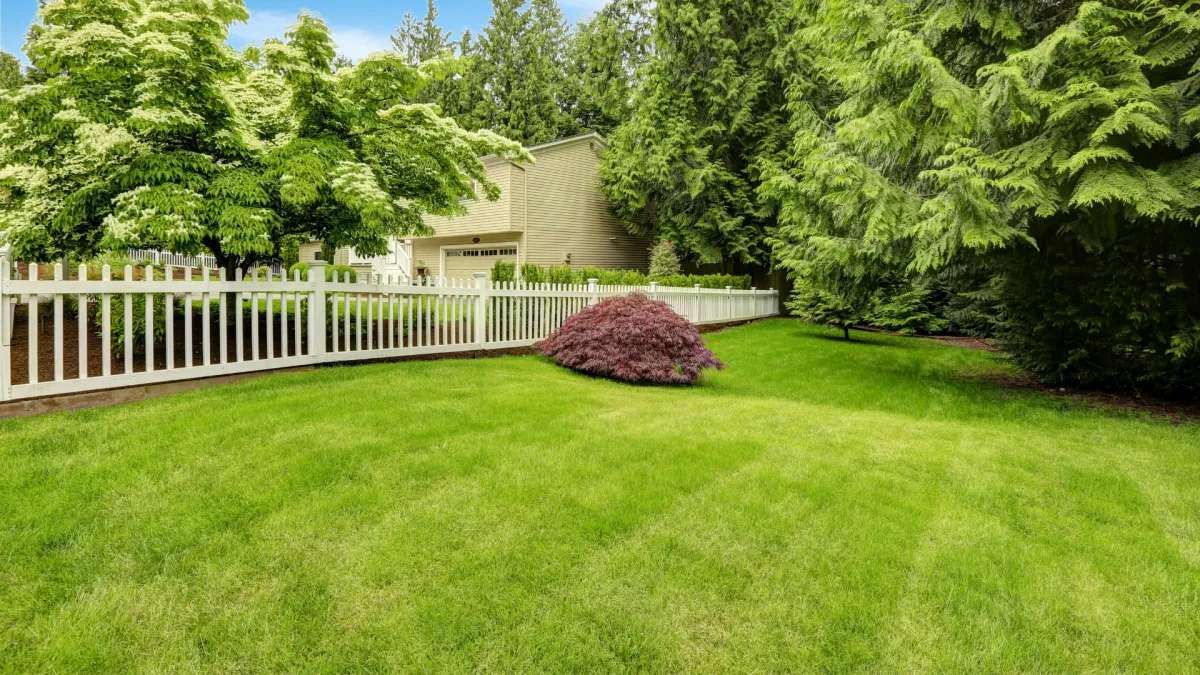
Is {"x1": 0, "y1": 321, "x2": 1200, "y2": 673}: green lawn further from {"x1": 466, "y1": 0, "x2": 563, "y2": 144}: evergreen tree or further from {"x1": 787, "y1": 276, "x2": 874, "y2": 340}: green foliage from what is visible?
{"x1": 466, "y1": 0, "x2": 563, "y2": 144}: evergreen tree

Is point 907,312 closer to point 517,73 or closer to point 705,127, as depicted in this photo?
point 705,127

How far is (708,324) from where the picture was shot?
1462 cm

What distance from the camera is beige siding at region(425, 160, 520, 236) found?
17891mm

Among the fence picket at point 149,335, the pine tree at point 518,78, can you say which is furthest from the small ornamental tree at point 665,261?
the fence picket at point 149,335

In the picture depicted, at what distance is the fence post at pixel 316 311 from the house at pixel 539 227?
1112 cm

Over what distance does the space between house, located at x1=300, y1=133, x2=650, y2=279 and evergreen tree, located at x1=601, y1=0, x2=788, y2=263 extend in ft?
3.01

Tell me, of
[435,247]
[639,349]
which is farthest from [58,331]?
[435,247]

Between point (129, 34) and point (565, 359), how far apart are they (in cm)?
585

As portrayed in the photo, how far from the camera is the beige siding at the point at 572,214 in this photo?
18500 millimetres

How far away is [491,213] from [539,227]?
1.59 meters

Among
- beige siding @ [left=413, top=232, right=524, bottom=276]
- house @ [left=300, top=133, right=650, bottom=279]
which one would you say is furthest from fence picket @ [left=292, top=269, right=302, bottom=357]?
beige siding @ [left=413, top=232, right=524, bottom=276]

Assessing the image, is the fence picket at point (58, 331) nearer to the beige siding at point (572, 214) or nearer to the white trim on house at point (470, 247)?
the white trim on house at point (470, 247)

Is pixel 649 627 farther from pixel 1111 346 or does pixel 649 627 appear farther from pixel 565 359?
pixel 1111 346

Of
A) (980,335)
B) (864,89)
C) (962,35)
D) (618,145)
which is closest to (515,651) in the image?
(864,89)
